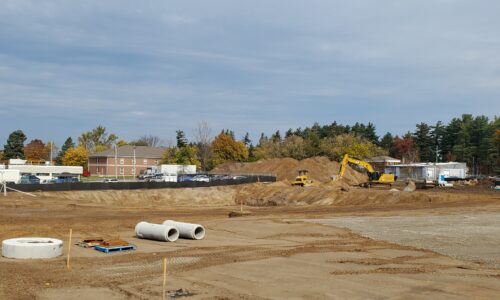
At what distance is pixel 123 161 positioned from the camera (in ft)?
454

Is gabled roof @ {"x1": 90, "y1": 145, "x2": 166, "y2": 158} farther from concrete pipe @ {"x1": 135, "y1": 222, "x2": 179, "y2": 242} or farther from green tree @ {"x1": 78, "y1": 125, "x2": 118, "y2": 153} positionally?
concrete pipe @ {"x1": 135, "y1": 222, "x2": 179, "y2": 242}

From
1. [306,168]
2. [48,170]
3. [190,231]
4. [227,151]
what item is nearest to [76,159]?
[48,170]

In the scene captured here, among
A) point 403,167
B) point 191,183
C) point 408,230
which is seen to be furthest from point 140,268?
point 403,167

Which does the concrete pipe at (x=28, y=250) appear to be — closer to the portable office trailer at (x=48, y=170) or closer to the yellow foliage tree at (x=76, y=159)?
the portable office trailer at (x=48, y=170)

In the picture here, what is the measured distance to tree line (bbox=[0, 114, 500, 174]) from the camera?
122188 mm

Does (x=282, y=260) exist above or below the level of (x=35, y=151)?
below

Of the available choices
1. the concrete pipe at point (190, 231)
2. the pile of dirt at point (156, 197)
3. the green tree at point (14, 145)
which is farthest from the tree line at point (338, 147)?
the concrete pipe at point (190, 231)

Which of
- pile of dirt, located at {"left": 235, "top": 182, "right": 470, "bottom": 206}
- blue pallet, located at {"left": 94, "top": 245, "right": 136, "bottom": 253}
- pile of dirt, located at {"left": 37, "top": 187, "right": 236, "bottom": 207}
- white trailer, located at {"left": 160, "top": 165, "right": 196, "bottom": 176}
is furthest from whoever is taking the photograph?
white trailer, located at {"left": 160, "top": 165, "right": 196, "bottom": 176}

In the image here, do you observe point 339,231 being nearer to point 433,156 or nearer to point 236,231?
point 236,231

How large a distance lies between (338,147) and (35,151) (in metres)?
105

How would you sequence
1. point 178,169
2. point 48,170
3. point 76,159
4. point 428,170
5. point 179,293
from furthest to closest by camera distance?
point 76,159
point 48,170
point 178,169
point 428,170
point 179,293

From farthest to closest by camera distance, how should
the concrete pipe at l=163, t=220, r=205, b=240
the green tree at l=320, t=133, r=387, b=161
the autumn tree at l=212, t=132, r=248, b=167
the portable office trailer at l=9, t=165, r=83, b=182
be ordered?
the autumn tree at l=212, t=132, r=248, b=167 < the green tree at l=320, t=133, r=387, b=161 < the portable office trailer at l=9, t=165, r=83, b=182 < the concrete pipe at l=163, t=220, r=205, b=240

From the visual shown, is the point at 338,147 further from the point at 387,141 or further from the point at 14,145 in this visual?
the point at 14,145

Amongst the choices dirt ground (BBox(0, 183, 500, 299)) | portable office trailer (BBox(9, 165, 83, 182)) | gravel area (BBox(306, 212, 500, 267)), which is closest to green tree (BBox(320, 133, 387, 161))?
portable office trailer (BBox(9, 165, 83, 182))
